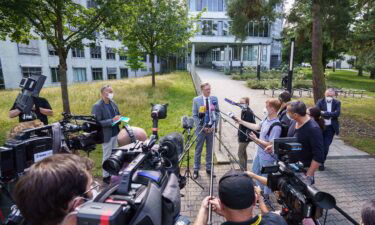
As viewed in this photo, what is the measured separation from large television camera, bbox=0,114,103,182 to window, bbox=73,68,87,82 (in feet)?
115

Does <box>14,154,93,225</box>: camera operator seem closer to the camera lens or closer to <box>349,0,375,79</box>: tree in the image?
the camera lens

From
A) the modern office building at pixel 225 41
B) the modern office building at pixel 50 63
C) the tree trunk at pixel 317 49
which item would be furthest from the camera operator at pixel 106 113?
the modern office building at pixel 225 41

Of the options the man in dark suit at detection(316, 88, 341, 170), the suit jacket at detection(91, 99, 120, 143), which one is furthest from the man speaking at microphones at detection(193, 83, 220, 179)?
the man in dark suit at detection(316, 88, 341, 170)

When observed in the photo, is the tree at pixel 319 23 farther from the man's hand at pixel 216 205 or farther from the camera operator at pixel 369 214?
the man's hand at pixel 216 205

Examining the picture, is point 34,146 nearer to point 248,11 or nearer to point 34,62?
point 248,11

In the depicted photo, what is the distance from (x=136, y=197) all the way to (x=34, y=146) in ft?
4.46

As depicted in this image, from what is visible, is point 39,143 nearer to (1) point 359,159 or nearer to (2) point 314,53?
(1) point 359,159

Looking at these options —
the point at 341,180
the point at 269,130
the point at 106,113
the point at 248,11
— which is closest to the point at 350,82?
the point at 248,11

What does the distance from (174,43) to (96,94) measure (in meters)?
7.14

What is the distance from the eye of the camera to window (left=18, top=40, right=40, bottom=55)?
2644 centimetres

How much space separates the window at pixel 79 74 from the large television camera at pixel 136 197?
36340 mm

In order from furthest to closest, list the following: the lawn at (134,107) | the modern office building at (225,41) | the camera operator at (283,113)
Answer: the modern office building at (225,41), the lawn at (134,107), the camera operator at (283,113)

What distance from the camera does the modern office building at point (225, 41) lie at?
127 feet

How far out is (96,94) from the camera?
15.0 m
